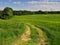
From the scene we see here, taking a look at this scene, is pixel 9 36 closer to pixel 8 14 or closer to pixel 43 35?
pixel 43 35

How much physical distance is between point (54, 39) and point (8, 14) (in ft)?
149

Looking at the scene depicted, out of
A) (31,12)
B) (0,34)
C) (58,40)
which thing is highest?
(0,34)

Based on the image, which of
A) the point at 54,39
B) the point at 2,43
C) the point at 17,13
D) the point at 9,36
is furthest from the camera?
the point at 17,13

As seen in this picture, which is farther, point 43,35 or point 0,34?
point 43,35

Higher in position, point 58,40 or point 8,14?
point 58,40

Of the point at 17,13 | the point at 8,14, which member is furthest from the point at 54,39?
the point at 17,13

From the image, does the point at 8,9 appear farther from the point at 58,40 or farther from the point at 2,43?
the point at 2,43

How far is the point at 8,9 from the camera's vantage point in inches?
3049

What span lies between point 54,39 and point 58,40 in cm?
56

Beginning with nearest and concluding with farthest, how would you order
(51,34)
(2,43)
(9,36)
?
(2,43), (9,36), (51,34)

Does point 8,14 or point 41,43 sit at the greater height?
point 41,43

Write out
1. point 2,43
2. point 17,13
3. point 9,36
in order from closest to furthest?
point 2,43, point 9,36, point 17,13

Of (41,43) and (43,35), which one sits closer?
(41,43)

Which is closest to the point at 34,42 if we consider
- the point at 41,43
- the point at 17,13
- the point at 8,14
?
the point at 41,43
